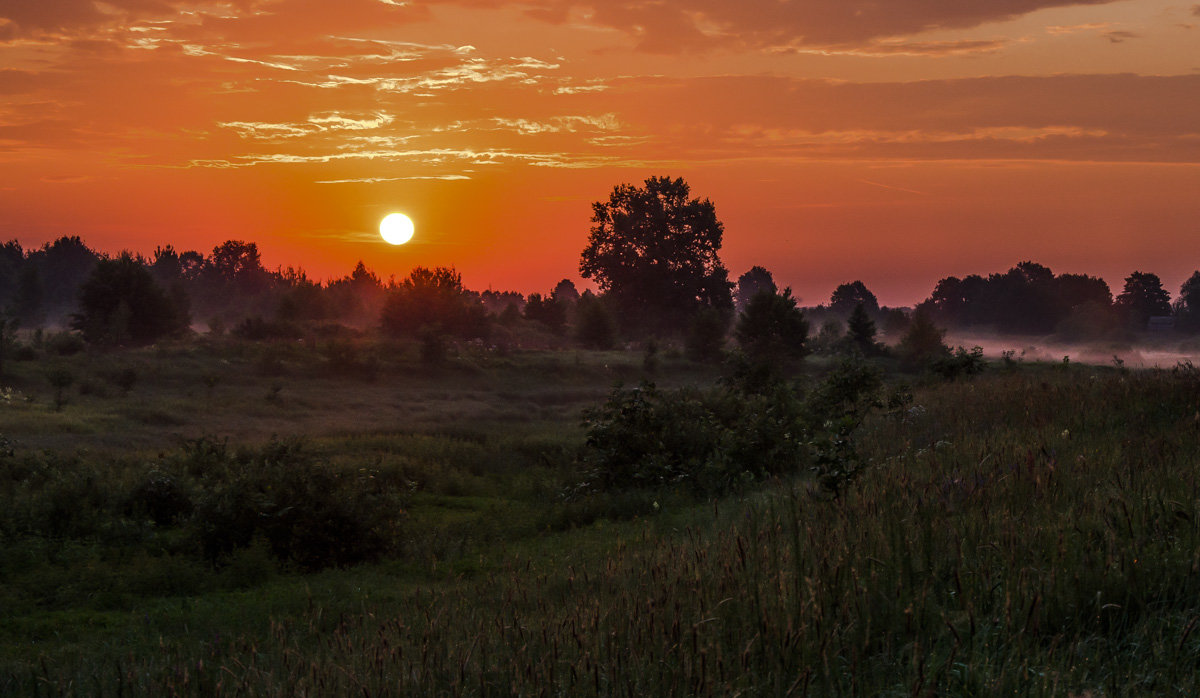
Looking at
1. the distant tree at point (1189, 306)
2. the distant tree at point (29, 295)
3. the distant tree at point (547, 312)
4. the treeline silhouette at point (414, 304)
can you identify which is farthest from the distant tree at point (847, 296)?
the distant tree at point (29, 295)

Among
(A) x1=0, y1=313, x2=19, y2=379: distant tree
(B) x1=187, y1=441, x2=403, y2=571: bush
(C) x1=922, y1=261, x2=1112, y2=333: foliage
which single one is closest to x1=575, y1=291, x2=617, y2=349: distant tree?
(A) x1=0, y1=313, x2=19, y2=379: distant tree

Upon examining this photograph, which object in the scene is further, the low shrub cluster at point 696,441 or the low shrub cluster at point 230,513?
the low shrub cluster at point 696,441

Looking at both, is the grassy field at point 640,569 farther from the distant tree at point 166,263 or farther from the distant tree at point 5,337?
the distant tree at point 166,263

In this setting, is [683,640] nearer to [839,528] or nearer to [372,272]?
[839,528]

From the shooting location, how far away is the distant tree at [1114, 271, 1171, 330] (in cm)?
9744

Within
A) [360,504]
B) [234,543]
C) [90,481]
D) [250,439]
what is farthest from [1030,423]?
[250,439]

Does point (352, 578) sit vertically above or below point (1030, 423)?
below

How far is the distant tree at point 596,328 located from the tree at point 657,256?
1512 cm

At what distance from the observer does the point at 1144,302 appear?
322 feet

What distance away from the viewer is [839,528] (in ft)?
13.9

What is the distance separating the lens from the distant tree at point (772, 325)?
46969mm

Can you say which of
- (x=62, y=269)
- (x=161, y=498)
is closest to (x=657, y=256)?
(x=161, y=498)

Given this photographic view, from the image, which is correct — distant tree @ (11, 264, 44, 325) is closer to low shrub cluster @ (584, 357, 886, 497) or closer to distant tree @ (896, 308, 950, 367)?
distant tree @ (896, 308, 950, 367)

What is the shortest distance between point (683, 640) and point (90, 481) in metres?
11.7
